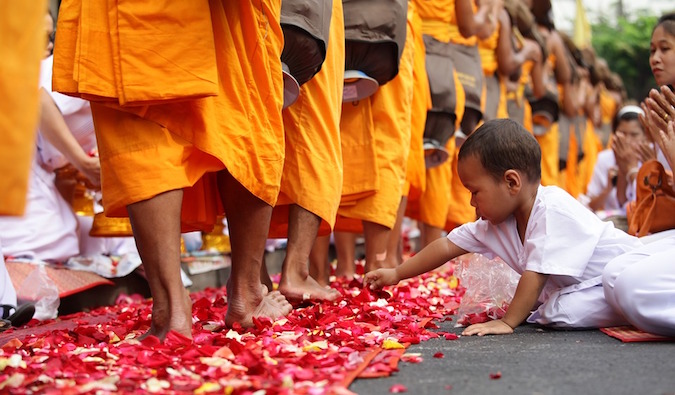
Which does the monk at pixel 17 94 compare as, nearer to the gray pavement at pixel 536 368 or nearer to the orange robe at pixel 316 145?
the gray pavement at pixel 536 368

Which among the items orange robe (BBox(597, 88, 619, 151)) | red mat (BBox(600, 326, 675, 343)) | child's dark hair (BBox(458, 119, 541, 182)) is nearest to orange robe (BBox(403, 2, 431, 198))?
child's dark hair (BBox(458, 119, 541, 182))

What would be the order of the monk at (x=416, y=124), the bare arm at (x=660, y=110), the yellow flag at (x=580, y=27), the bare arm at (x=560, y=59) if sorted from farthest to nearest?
1. the yellow flag at (x=580, y=27)
2. the bare arm at (x=560, y=59)
3. the monk at (x=416, y=124)
4. the bare arm at (x=660, y=110)

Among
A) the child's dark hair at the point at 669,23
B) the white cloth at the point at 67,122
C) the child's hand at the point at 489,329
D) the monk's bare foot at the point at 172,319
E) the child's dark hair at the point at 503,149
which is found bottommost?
the child's hand at the point at 489,329

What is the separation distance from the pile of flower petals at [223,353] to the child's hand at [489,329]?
13cm

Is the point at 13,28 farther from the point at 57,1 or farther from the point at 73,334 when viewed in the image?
the point at 57,1

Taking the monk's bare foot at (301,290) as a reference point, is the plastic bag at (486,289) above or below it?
above

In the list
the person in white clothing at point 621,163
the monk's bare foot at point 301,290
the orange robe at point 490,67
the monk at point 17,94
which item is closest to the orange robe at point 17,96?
the monk at point 17,94

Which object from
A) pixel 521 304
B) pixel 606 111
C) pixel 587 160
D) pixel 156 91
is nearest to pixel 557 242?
pixel 521 304

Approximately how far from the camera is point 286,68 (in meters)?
3.65

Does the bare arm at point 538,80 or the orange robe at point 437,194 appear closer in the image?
the orange robe at point 437,194

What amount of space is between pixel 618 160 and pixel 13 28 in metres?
5.96

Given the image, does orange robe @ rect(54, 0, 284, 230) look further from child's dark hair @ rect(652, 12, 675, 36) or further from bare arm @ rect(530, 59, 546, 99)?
bare arm @ rect(530, 59, 546, 99)

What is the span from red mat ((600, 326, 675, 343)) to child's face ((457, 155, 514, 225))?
20.8 inches

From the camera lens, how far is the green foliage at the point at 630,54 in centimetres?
2664
